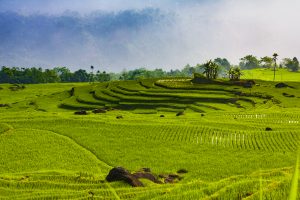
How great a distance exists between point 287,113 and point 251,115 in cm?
686

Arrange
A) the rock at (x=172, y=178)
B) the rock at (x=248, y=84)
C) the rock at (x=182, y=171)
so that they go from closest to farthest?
the rock at (x=172, y=178) → the rock at (x=182, y=171) → the rock at (x=248, y=84)

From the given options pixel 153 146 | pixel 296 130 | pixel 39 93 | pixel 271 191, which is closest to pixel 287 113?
pixel 296 130

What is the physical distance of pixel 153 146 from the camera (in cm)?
5259

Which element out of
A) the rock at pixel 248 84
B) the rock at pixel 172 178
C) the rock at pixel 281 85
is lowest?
the rock at pixel 172 178

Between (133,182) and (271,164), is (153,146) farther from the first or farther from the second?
(133,182)

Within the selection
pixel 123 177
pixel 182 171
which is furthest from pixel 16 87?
pixel 123 177

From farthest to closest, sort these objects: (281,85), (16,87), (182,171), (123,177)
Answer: (16,87) < (281,85) < (182,171) < (123,177)

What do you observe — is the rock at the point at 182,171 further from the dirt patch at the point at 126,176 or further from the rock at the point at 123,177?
the rock at the point at 123,177

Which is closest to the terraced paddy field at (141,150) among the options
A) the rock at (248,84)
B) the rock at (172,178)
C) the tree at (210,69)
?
the rock at (172,178)

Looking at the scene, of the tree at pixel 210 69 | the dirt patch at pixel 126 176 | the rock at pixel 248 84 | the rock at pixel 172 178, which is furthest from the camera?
the tree at pixel 210 69

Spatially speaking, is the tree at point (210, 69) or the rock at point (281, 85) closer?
the rock at point (281, 85)

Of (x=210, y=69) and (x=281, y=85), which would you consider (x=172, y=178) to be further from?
(x=210, y=69)

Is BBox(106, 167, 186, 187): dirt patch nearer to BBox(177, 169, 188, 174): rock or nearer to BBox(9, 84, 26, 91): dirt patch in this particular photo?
BBox(177, 169, 188, 174): rock

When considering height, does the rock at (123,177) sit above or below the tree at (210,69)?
below
